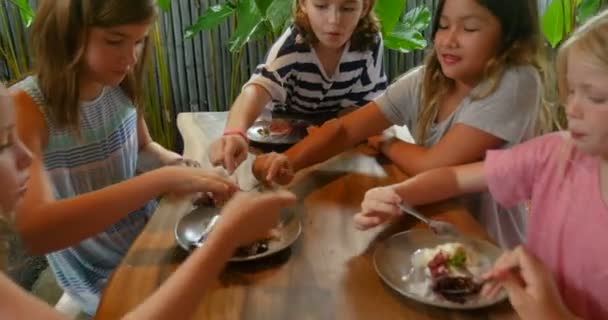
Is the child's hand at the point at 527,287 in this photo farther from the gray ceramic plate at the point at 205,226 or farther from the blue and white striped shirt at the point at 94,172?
the blue and white striped shirt at the point at 94,172

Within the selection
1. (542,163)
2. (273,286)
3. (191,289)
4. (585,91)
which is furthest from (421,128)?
(191,289)

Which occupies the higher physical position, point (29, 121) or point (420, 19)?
point (29, 121)

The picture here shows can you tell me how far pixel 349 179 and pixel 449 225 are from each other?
28 centimetres

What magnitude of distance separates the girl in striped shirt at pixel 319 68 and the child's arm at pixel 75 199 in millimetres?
292

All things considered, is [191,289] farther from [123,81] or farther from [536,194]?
[123,81]

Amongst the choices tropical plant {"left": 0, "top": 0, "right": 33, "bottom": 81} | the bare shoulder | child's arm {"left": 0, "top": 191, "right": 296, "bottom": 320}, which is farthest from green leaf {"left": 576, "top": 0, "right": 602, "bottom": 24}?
tropical plant {"left": 0, "top": 0, "right": 33, "bottom": 81}

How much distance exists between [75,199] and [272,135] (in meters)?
0.51

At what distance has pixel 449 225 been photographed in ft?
3.52

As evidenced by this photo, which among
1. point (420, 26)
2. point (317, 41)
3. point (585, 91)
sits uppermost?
point (585, 91)

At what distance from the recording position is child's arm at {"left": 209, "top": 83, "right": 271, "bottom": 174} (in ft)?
4.38

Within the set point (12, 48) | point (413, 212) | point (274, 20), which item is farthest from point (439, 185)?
point (12, 48)

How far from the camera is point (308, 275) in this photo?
0.96 m

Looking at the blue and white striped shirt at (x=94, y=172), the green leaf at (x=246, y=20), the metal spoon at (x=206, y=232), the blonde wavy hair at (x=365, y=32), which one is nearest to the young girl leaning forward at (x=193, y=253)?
the metal spoon at (x=206, y=232)

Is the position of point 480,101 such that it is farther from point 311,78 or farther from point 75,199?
point 75,199
